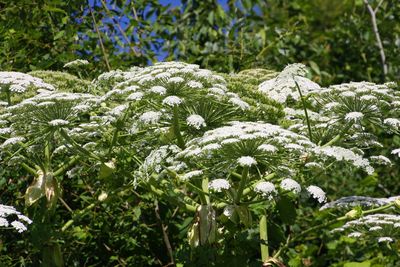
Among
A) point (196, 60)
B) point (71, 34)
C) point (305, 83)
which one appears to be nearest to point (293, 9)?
point (196, 60)

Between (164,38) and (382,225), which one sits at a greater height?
(164,38)

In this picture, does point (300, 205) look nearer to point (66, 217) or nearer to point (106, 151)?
point (66, 217)

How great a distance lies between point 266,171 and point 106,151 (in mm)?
676

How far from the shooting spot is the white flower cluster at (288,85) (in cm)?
267

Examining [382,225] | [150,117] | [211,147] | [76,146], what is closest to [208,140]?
[211,147]

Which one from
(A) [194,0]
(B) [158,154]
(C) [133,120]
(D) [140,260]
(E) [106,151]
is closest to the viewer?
(B) [158,154]

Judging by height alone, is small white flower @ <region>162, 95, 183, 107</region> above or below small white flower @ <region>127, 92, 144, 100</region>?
below

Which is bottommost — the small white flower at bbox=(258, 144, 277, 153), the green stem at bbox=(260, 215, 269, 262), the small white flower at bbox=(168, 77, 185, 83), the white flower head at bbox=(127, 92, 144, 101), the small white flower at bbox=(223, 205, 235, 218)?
the green stem at bbox=(260, 215, 269, 262)

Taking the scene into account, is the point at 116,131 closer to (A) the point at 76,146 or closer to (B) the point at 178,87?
(A) the point at 76,146

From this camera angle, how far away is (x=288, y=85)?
2764 mm

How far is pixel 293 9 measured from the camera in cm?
895

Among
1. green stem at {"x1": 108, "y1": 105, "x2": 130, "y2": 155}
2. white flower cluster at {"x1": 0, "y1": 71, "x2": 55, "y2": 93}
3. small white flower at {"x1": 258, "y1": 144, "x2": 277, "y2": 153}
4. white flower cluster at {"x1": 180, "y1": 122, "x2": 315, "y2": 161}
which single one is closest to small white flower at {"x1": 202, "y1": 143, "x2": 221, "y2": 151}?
white flower cluster at {"x1": 180, "y1": 122, "x2": 315, "y2": 161}

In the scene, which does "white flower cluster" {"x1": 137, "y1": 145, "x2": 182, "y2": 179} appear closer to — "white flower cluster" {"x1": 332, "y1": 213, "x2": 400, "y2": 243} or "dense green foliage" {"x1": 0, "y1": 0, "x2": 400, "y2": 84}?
"white flower cluster" {"x1": 332, "y1": 213, "x2": 400, "y2": 243}

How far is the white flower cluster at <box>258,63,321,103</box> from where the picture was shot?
267 centimetres
